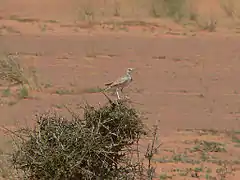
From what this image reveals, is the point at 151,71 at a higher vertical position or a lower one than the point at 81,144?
lower

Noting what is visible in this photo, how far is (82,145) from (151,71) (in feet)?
47.6

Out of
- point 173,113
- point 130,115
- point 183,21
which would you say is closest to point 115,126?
point 130,115

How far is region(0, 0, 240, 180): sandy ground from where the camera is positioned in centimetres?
1424

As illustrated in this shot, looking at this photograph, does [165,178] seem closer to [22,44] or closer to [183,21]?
[22,44]

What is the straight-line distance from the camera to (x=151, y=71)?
21578mm

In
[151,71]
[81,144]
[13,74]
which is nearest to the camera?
[81,144]

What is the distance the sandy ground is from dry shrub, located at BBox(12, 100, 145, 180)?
151 inches

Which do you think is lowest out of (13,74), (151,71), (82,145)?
(151,71)

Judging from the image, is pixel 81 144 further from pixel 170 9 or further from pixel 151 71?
pixel 170 9

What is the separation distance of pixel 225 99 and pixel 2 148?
333 inches

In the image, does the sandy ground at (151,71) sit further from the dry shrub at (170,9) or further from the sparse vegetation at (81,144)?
the sparse vegetation at (81,144)

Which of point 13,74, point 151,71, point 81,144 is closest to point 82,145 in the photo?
point 81,144

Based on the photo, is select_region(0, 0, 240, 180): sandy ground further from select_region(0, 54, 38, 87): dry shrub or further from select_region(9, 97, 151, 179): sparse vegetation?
select_region(9, 97, 151, 179): sparse vegetation

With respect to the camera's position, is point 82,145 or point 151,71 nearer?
point 82,145
